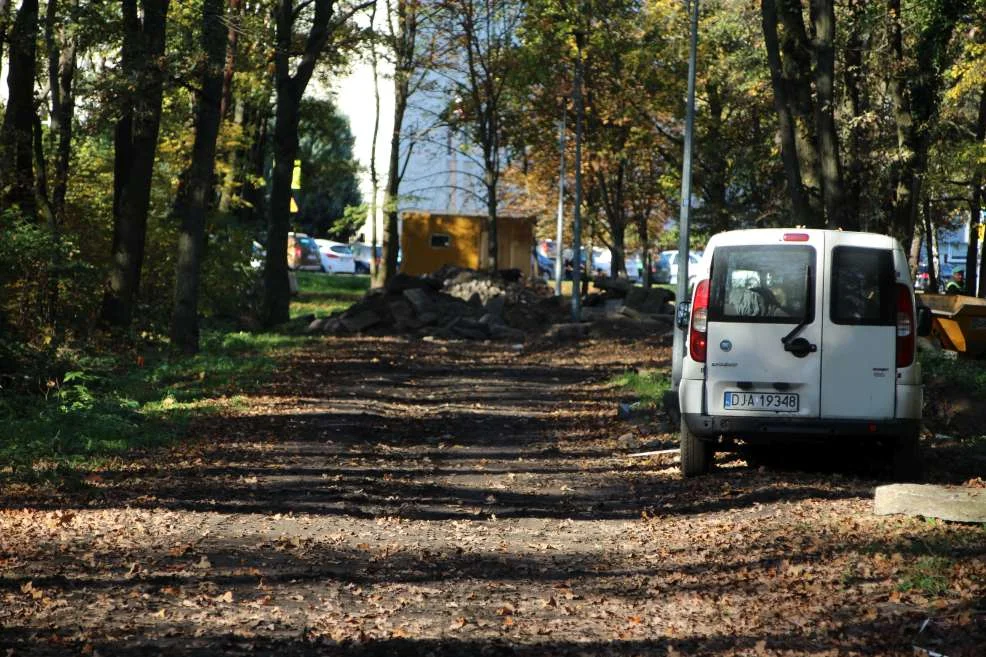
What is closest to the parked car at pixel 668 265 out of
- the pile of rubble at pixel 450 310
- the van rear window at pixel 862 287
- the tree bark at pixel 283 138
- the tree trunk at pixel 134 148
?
the pile of rubble at pixel 450 310

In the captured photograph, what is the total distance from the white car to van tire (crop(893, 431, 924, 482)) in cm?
5943

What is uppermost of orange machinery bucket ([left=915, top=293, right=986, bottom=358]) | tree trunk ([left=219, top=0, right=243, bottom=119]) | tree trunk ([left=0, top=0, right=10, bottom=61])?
tree trunk ([left=219, top=0, right=243, bottom=119])

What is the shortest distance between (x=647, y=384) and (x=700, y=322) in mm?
9783

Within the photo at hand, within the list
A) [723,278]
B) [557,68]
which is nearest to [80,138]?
[723,278]

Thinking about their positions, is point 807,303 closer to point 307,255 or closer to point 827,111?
point 827,111

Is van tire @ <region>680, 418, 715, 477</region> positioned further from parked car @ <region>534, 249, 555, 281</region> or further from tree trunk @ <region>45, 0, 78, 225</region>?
parked car @ <region>534, 249, 555, 281</region>

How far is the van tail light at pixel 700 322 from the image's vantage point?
11680 millimetres

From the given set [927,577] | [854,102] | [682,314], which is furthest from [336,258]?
[927,577]

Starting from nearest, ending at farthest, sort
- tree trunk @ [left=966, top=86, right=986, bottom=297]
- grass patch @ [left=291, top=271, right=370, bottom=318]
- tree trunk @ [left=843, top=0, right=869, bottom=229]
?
1. tree trunk @ [left=843, top=0, right=869, bottom=229]
2. tree trunk @ [left=966, top=86, right=986, bottom=297]
3. grass patch @ [left=291, top=271, right=370, bottom=318]

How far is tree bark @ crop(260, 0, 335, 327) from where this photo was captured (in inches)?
1230

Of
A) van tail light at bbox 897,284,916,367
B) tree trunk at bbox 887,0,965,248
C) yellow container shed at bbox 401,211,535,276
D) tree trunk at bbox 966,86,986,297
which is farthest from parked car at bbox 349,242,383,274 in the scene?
van tail light at bbox 897,284,916,367

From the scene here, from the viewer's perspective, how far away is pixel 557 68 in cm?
4953

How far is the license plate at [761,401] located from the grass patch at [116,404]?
16.7 feet

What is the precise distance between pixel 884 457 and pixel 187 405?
7936 millimetres
